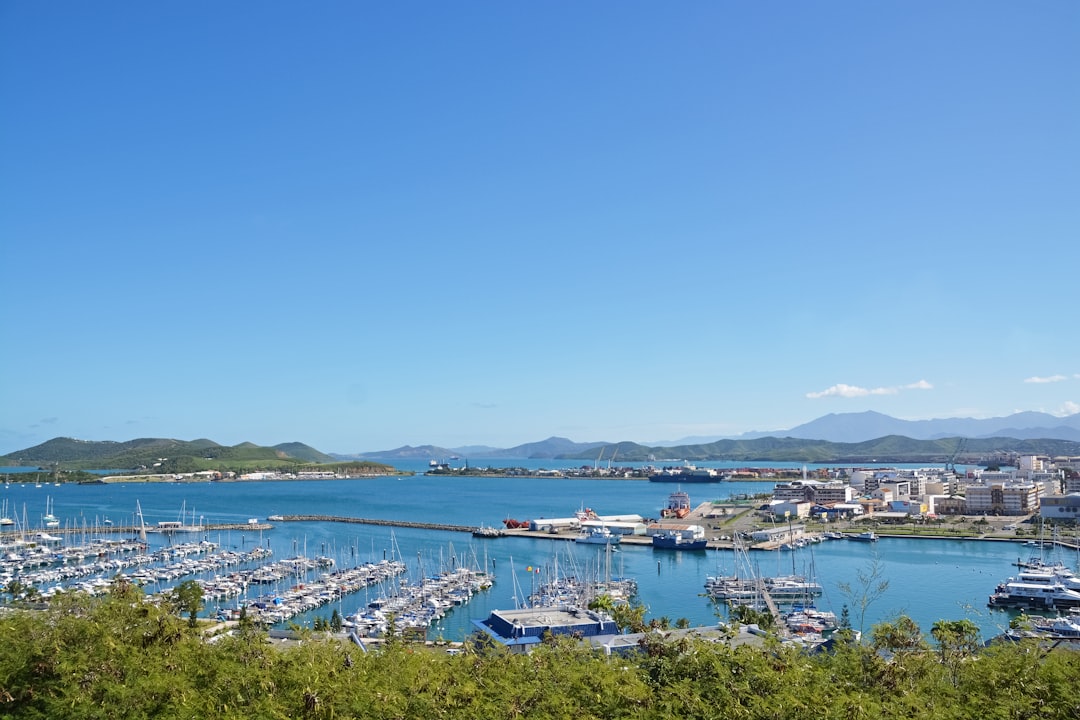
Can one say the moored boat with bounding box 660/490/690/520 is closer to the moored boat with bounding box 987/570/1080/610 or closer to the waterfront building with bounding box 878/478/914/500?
the waterfront building with bounding box 878/478/914/500

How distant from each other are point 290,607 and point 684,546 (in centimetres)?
1421

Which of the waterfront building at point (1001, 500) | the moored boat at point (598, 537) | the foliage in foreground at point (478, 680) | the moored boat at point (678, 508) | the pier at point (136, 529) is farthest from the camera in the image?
the moored boat at point (678, 508)

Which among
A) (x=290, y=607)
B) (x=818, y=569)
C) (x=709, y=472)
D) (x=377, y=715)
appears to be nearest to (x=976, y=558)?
(x=818, y=569)

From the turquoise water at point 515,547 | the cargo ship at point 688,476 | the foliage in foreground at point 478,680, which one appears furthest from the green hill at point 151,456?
the foliage in foreground at point 478,680

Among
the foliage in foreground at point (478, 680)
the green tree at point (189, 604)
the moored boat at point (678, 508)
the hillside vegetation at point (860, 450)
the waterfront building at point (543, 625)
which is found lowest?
the hillside vegetation at point (860, 450)

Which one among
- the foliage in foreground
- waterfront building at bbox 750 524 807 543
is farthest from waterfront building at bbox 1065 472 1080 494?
the foliage in foreground

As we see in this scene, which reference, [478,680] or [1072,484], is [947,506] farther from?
[478,680]

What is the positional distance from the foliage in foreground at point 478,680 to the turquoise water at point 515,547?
1.27 metres

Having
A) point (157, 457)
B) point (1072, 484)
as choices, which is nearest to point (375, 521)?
point (1072, 484)

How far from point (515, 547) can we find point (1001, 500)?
74.2ft

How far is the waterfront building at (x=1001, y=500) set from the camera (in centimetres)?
3359

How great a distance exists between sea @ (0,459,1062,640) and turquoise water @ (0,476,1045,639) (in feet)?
0.20

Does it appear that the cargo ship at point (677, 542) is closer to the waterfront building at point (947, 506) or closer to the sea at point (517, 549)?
the sea at point (517, 549)

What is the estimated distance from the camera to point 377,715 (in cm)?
375
